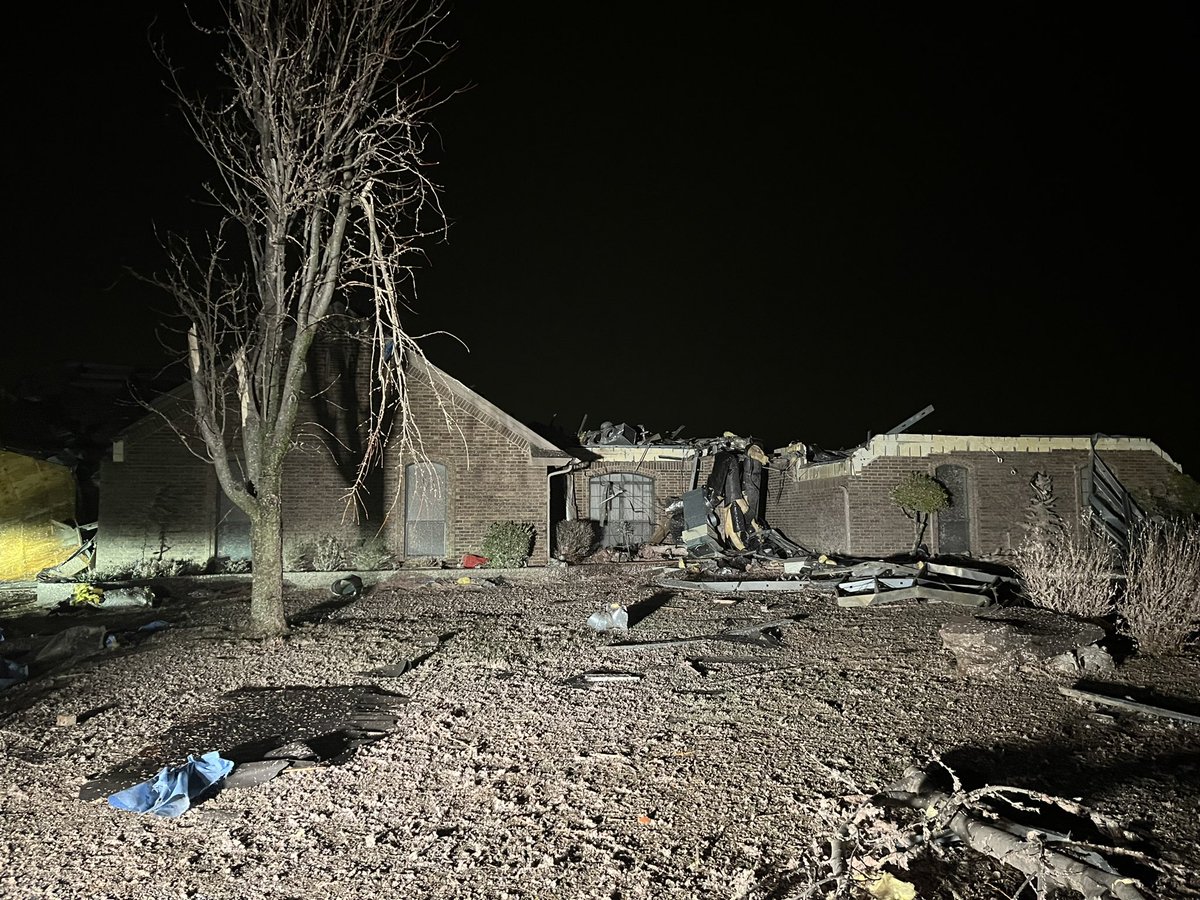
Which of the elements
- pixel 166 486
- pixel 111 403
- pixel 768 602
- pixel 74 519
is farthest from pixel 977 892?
pixel 111 403

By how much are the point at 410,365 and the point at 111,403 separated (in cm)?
1210

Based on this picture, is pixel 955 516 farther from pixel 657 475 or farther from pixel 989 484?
pixel 657 475

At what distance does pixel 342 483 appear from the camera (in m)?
16.5

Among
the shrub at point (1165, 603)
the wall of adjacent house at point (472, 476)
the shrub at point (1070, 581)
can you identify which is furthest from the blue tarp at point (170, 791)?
the wall of adjacent house at point (472, 476)

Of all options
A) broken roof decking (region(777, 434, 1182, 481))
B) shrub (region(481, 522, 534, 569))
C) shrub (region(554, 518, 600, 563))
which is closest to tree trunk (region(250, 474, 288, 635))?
shrub (region(481, 522, 534, 569))

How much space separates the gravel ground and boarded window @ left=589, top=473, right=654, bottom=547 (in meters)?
12.1

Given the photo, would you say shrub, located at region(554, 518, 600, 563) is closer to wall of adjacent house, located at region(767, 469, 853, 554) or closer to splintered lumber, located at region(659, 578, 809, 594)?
splintered lumber, located at region(659, 578, 809, 594)

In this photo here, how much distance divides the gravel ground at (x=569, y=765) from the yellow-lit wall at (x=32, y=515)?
9703 mm

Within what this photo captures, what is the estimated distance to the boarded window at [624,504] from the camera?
21.2 m

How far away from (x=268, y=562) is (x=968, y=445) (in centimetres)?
1630

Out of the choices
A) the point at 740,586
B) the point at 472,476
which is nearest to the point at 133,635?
the point at 472,476

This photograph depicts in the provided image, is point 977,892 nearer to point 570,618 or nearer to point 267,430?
point 570,618

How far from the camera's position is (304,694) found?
6785 mm

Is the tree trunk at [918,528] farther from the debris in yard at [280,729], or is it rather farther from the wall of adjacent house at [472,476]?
the debris in yard at [280,729]
